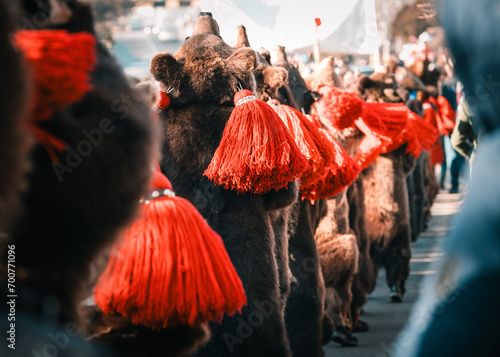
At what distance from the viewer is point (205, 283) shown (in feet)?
7.73

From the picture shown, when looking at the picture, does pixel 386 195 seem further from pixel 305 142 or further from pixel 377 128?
pixel 305 142

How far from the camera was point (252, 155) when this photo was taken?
3.48 meters

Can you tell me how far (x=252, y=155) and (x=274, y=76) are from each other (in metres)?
0.70

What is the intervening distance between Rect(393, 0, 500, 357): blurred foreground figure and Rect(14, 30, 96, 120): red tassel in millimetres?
777

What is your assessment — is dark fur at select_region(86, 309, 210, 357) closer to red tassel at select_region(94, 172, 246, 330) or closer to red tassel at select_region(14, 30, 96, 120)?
red tassel at select_region(94, 172, 246, 330)

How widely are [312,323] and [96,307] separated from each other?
261cm

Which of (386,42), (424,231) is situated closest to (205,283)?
(424,231)

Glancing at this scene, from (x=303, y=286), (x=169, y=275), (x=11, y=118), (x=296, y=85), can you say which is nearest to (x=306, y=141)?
(x=303, y=286)

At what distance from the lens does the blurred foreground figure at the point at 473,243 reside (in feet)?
4.57

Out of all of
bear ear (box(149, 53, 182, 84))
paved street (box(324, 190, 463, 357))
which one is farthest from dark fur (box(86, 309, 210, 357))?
paved street (box(324, 190, 463, 357))

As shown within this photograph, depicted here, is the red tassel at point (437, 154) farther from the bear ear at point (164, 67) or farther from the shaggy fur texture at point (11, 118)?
the shaggy fur texture at point (11, 118)

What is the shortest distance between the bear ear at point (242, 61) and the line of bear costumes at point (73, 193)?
1918 millimetres

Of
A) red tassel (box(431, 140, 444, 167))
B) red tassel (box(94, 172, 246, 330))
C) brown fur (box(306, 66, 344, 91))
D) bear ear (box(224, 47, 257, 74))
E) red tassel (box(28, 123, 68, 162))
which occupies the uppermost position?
red tassel (box(28, 123, 68, 162))

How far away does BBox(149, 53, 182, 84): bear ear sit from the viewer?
3578 mm
